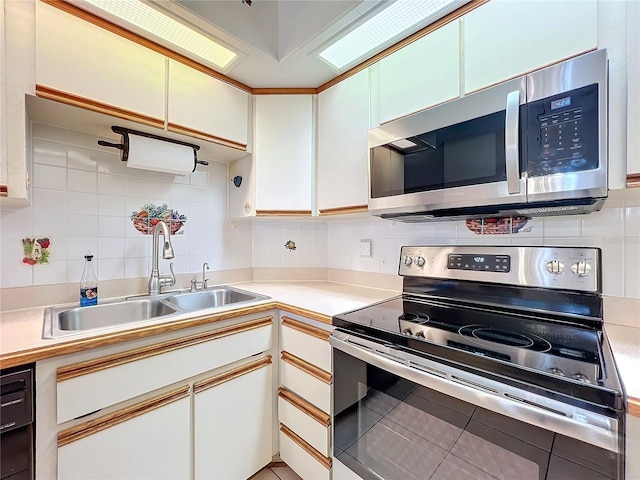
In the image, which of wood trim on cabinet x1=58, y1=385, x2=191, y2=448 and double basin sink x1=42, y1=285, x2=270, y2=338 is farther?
double basin sink x1=42, y1=285, x2=270, y2=338

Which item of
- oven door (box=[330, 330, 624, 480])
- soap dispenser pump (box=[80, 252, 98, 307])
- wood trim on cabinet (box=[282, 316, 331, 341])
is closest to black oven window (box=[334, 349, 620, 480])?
oven door (box=[330, 330, 624, 480])

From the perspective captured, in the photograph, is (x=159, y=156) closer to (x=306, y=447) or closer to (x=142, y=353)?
(x=142, y=353)

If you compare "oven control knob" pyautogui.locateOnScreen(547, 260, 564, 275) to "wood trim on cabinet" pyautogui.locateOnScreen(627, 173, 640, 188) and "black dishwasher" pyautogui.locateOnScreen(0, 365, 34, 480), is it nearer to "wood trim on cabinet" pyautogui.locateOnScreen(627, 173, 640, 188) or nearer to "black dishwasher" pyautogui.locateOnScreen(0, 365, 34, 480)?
"wood trim on cabinet" pyautogui.locateOnScreen(627, 173, 640, 188)

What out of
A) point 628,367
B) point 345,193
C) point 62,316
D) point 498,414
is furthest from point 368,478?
point 62,316

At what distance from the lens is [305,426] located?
Result: 1.29 meters

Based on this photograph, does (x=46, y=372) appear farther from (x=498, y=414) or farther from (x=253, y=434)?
(x=498, y=414)

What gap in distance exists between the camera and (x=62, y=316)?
1.23m

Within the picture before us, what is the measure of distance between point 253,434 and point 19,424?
87 centimetres

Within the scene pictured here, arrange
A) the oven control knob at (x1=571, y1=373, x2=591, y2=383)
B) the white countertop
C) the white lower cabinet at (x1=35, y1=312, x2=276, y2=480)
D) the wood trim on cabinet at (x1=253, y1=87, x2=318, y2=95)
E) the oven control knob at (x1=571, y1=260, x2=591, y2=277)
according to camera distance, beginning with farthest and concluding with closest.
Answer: the wood trim on cabinet at (x1=253, y1=87, x2=318, y2=95) → the oven control knob at (x1=571, y1=260, x2=591, y2=277) → the white lower cabinet at (x1=35, y1=312, x2=276, y2=480) → the white countertop → the oven control knob at (x1=571, y1=373, x2=591, y2=383)

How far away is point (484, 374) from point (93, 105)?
171 centimetres

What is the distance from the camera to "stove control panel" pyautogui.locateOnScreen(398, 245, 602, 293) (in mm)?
1025

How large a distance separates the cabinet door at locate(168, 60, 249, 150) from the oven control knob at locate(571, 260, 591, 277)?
5.51ft

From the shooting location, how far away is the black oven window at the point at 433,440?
2.10 feet

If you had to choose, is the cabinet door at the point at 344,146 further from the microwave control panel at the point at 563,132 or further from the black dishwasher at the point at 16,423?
the black dishwasher at the point at 16,423
